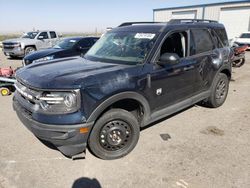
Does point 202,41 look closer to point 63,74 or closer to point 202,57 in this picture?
point 202,57

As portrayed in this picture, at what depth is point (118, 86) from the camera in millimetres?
3289

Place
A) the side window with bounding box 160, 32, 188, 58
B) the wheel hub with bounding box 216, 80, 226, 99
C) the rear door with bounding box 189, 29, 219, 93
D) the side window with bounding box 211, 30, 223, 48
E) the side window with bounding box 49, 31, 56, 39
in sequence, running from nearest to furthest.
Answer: the side window with bounding box 160, 32, 188, 58 → the rear door with bounding box 189, 29, 219, 93 → the side window with bounding box 211, 30, 223, 48 → the wheel hub with bounding box 216, 80, 226, 99 → the side window with bounding box 49, 31, 56, 39

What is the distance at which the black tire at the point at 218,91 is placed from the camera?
17.4ft

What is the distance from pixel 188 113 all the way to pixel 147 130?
1.33 metres

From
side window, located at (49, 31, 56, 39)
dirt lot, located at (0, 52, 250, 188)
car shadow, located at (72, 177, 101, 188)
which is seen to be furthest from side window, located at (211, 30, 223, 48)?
side window, located at (49, 31, 56, 39)

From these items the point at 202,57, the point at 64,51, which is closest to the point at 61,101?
the point at 202,57

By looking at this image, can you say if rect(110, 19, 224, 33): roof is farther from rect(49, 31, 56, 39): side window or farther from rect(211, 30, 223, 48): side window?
rect(49, 31, 56, 39): side window

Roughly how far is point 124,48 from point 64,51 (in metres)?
5.69

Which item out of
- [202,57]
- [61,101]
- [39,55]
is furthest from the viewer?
[39,55]

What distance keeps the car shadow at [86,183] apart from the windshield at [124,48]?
70.0 inches

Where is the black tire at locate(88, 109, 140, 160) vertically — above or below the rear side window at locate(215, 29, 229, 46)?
below

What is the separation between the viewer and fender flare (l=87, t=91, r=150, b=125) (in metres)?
3.12

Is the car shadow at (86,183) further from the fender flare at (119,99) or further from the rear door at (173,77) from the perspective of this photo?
the rear door at (173,77)

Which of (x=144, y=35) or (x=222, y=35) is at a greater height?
(x=144, y=35)
